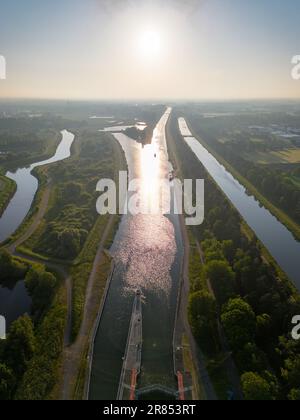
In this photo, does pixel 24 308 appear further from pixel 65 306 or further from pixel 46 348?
pixel 46 348

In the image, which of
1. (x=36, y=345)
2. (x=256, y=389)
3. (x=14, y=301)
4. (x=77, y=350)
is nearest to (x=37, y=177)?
(x=14, y=301)

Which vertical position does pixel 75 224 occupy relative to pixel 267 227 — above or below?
above

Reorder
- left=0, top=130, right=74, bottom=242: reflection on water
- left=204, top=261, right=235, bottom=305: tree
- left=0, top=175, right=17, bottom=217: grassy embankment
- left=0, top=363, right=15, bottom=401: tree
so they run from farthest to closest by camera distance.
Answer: left=0, top=175, right=17, bottom=217: grassy embankment
left=0, top=130, right=74, bottom=242: reflection on water
left=204, top=261, right=235, bottom=305: tree
left=0, top=363, right=15, bottom=401: tree

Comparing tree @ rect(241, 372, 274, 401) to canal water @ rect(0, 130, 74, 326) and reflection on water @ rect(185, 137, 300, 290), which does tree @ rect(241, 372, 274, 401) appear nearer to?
reflection on water @ rect(185, 137, 300, 290)

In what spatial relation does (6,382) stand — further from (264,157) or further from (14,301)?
(264,157)

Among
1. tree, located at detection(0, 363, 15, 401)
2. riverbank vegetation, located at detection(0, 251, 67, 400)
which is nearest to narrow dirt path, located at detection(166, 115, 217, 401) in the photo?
riverbank vegetation, located at detection(0, 251, 67, 400)
